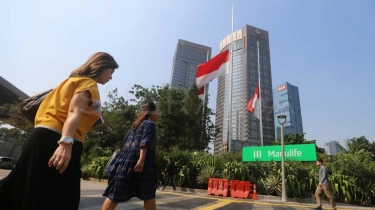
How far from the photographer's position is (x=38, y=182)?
1265mm

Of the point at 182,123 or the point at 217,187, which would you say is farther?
the point at 182,123

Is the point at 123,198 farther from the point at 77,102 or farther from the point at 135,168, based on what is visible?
the point at 77,102

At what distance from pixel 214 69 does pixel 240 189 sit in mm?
8552

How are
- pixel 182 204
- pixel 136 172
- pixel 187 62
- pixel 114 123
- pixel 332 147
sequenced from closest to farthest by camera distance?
1. pixel 136 172
2. pixel 182 204
3. pixel 114 123
4. pixel 187 62
5. pixel 332 147

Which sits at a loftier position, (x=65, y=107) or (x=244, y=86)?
(x=244, y=86)

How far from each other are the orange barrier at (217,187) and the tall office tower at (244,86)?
71.9ft

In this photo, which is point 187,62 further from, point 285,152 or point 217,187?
point 217,187

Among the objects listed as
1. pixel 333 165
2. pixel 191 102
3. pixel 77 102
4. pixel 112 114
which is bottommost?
pixel 77 102

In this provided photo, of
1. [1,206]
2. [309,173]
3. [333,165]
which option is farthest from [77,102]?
[333,165]

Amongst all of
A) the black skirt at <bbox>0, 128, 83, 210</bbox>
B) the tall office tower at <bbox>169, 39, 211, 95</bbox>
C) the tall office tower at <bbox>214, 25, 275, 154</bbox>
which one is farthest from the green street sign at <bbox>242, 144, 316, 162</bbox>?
the tall office tower at <bbox>169, 39, 211, 95</bbox>

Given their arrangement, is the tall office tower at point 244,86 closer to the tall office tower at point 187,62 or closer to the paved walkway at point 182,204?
the tall office tower at point 187,62

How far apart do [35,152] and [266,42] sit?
5493 centimetres

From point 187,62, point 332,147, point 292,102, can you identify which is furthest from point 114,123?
point 332,147

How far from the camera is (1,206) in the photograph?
4.27 feet
